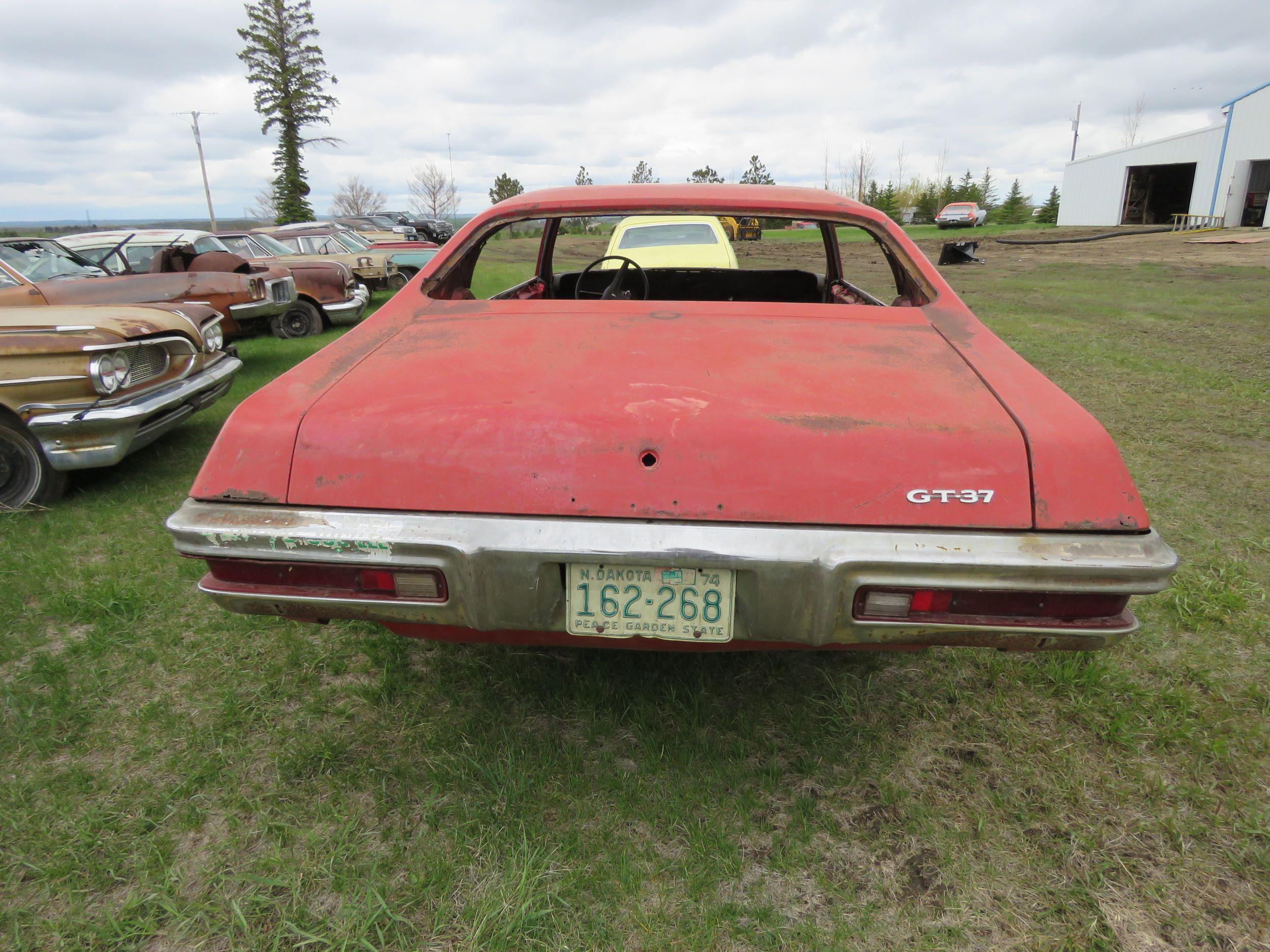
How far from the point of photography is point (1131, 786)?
6.56 ft

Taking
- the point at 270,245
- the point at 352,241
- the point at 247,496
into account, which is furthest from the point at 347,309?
the point at 247,496

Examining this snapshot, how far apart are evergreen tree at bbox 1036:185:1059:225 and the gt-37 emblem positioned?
1995 inches

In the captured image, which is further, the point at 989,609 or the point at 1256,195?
the point at 1256,195

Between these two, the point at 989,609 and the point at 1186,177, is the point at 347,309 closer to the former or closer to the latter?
the point at 989,609

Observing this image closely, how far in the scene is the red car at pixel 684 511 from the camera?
5.05 feet

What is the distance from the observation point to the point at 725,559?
1.53 m

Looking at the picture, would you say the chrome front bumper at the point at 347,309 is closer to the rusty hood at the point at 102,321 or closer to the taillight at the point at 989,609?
the rusty hood at the point at 102,321

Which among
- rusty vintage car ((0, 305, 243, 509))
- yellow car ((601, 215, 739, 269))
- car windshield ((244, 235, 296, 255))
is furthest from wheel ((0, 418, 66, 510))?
car windshield ((244, 235, 296, 255))

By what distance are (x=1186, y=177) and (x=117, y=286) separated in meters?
42.2

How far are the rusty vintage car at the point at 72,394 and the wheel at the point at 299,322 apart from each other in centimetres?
524

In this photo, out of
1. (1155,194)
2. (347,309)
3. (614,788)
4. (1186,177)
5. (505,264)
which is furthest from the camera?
(1155,194)

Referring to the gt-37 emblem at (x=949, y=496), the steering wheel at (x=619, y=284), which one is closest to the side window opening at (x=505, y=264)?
A: the steering wheel at (x=619, y=284)

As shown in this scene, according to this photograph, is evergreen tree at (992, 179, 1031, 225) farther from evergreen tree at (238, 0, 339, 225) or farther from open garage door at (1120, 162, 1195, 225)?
evergreen tree at (238, 0, 339, 225)

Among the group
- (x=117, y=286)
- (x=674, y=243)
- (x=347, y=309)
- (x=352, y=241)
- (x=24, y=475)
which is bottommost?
(x=24, y=475)
